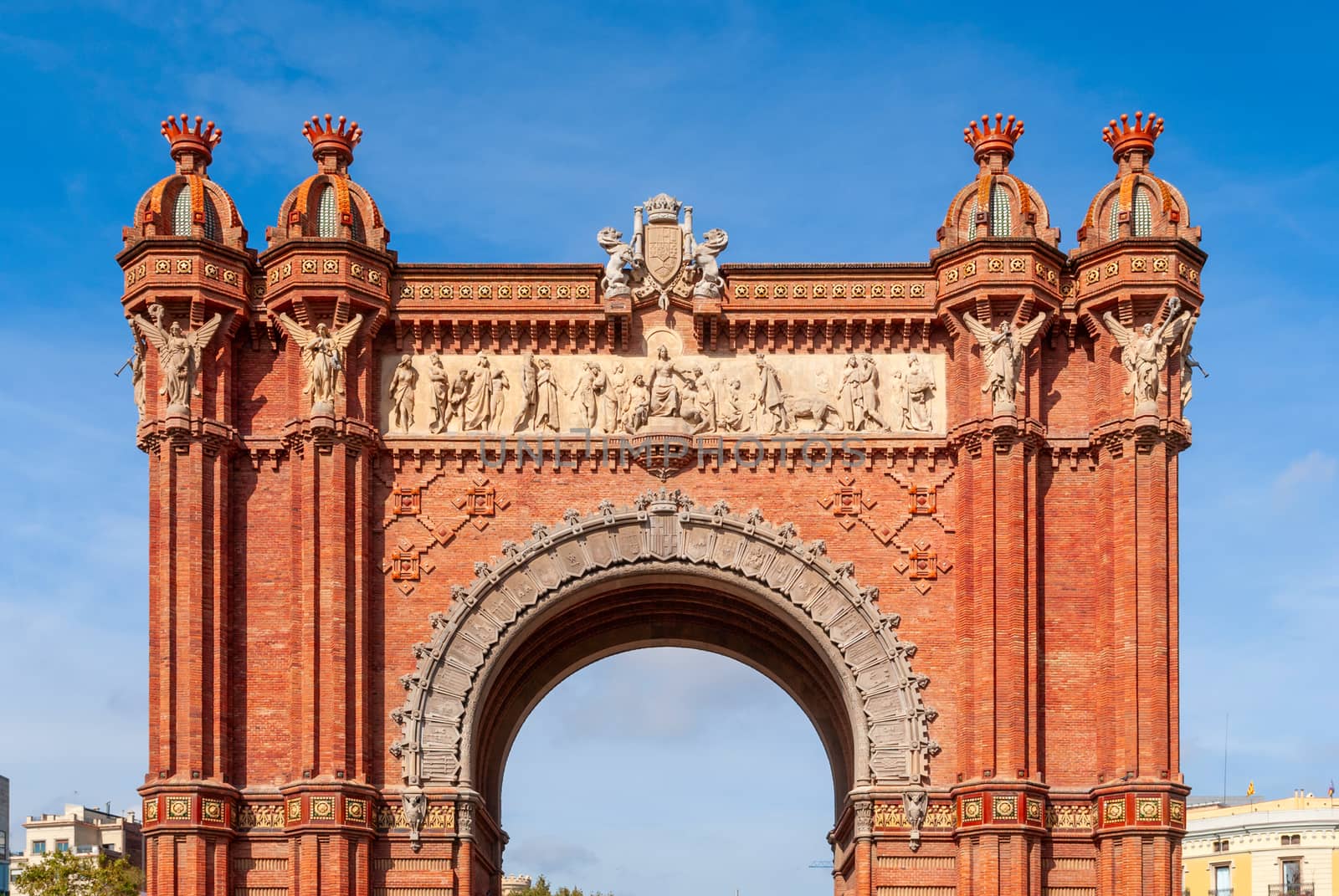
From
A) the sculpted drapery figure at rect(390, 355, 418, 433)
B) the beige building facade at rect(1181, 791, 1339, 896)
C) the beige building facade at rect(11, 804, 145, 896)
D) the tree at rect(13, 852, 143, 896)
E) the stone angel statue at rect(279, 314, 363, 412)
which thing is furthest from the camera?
the beige building facade at rect(11, 804, 145, 896)

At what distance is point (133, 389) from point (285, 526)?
322cm

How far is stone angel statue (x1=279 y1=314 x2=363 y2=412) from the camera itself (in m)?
35.1

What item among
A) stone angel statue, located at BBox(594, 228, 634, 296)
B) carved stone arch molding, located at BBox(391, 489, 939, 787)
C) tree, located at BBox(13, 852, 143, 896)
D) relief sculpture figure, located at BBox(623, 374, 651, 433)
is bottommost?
tree, located at BBox(13, 852, 143, 896)

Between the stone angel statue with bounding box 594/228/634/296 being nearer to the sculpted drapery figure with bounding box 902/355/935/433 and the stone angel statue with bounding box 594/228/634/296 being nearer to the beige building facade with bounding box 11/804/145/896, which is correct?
the sculpted drapery figure with bounding box 902/355/935/433

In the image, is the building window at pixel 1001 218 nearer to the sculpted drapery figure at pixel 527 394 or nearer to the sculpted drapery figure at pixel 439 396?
the sculpted drapery figure at pixel 527 394

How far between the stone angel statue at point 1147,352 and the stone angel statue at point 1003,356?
136cm

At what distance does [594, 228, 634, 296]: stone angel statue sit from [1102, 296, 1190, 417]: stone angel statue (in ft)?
24.5

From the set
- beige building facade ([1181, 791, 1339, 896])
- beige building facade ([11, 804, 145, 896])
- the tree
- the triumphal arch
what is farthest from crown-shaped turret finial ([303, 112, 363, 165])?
beige building facade ([11, 804, 145, 896])

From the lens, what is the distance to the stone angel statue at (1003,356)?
35.0 metres

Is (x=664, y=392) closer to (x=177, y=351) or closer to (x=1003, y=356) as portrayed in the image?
(x=1003, y=356)

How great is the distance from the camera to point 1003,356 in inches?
1380

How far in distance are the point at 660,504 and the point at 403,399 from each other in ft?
14.2

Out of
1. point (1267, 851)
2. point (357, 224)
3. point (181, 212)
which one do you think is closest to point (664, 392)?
point (357, 224)

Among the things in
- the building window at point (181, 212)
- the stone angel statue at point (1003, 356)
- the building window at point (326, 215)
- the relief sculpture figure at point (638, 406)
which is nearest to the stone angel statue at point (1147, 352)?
the stone angel statue at point (1003, 356)
